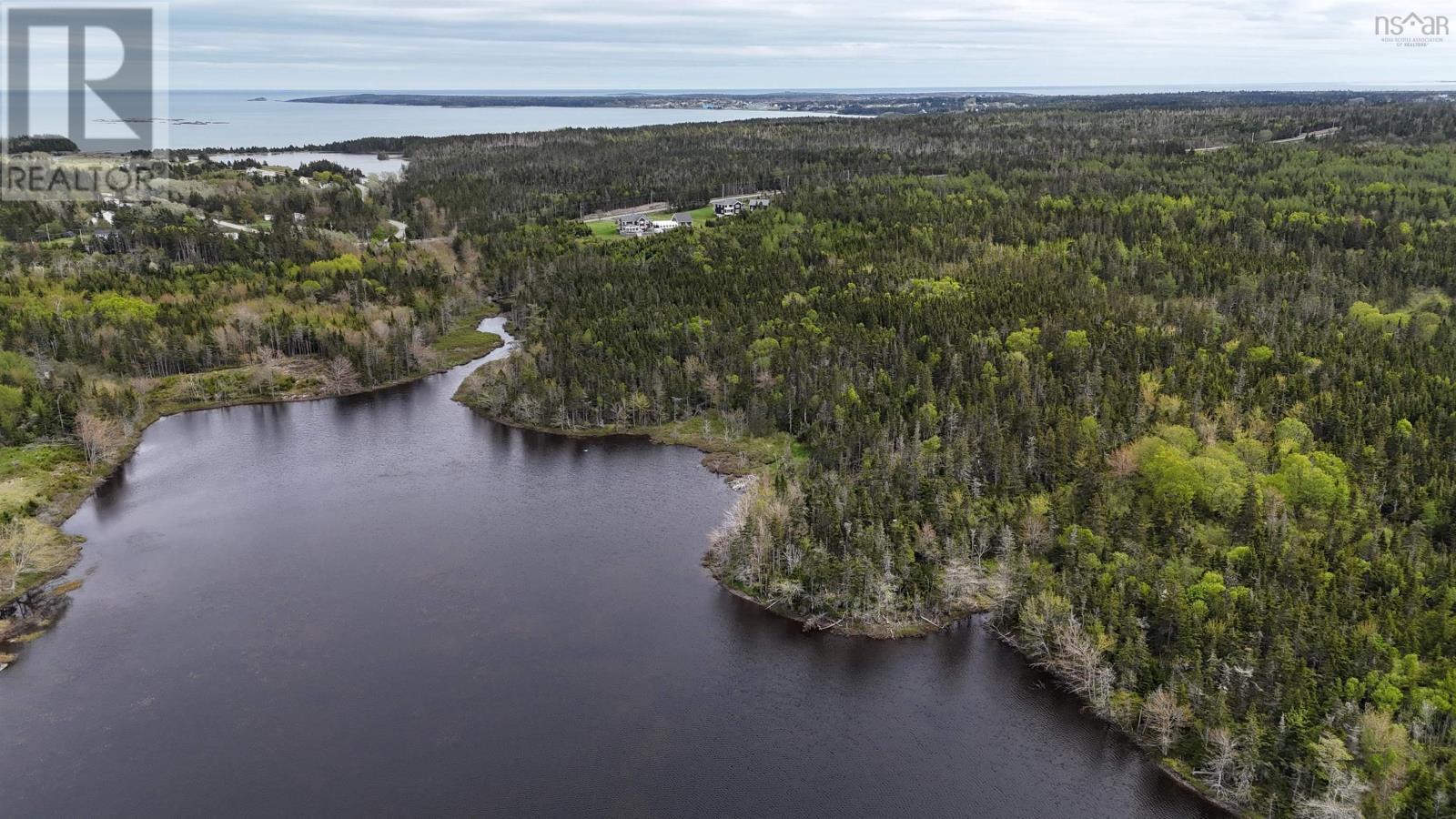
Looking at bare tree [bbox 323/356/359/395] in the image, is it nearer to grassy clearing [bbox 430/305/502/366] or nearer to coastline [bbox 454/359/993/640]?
grassy clearing [bbox 430/305/502/366]

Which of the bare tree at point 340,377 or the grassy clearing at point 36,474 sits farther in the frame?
the bare tree at point 340,377

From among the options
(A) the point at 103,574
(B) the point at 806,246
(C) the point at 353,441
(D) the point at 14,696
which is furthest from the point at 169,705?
(B) the point at 806,246

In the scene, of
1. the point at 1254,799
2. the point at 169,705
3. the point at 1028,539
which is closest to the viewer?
the point at 1254,799

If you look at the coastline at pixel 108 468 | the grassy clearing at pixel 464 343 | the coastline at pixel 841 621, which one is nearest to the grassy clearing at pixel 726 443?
the coastline at pixel 841 621

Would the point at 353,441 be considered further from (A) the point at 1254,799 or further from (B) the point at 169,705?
(A) the point at 1254,799

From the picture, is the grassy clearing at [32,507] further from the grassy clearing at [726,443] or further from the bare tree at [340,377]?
the grassy clearing at [726,443]
